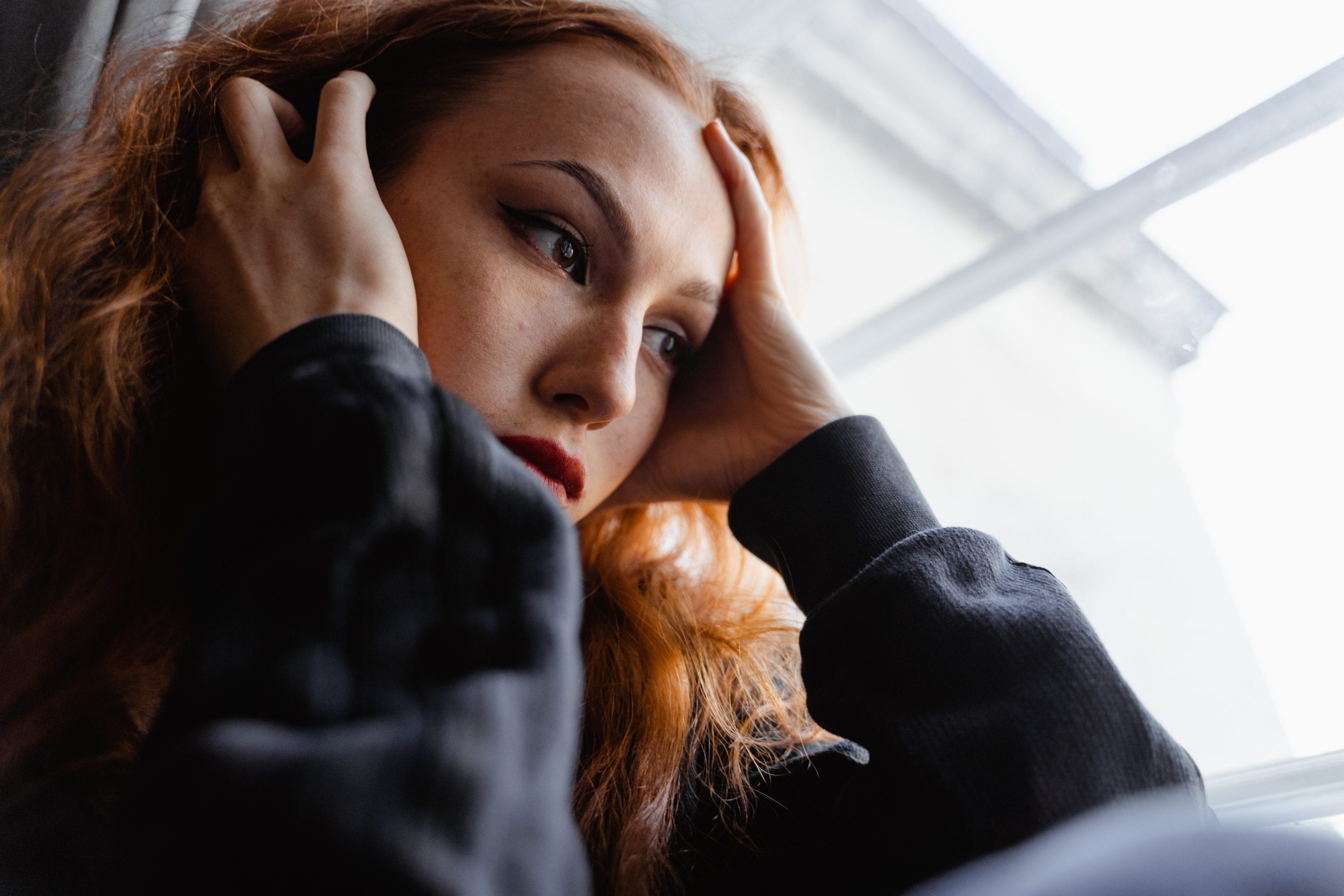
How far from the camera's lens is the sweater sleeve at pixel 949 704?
0.62 metres

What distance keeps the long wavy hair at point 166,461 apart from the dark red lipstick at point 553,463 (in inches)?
10.5

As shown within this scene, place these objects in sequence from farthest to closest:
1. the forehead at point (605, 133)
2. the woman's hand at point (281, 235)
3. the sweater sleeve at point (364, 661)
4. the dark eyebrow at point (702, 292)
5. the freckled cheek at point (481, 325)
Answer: the dark eyebrow at point (702, 292) < the forehead at point (605, 133) < the freckled cheek at point (481, 325) < the woman's hand at point (281, 235) < the sweater sleeve at point (364, 661)

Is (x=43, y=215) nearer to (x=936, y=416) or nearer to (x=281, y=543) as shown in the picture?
(x=281, y=543)

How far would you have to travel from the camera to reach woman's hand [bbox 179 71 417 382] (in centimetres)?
64

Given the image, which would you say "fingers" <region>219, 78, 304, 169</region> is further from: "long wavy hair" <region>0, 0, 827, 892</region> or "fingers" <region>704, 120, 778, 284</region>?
"fingers" <region>704, 120, 778, 284</region>

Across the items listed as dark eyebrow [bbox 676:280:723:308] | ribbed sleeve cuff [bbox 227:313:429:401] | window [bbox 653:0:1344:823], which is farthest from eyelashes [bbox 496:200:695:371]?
window [bbox 653:0:1344:823]

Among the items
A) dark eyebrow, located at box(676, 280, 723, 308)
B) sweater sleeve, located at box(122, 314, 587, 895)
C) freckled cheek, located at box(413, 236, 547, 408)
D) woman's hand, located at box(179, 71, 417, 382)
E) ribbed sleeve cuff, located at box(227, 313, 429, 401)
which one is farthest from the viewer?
dark eyebrow, located at box(676, 280, 723, 308)

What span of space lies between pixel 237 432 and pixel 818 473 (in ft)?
1.93

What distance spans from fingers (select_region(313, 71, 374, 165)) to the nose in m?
0.26

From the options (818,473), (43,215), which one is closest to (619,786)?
(818,473)

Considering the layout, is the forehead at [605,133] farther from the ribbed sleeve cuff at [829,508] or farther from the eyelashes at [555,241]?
the ribbed sleeve cuff at [829,508]

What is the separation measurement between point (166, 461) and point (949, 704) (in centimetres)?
70

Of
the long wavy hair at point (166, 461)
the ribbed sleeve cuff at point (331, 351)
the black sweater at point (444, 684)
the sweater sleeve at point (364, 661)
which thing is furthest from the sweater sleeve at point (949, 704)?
the ribbed sleeve cuff at point (331, 351)

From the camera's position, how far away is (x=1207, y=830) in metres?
0.35
